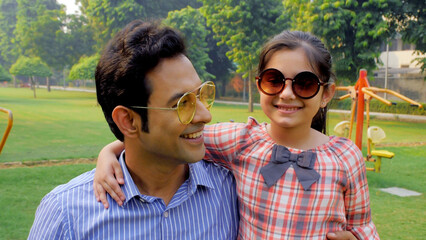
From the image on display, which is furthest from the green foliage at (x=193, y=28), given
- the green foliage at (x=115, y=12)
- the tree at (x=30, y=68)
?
the tree at (x=30, y=68)

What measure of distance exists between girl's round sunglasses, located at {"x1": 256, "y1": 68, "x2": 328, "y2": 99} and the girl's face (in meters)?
0.02

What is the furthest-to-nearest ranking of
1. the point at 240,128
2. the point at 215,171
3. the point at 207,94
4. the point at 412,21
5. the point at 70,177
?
the point at 412,21 → the point at 70,177 → the point at 240,128 → the point at 215,171 → the point at 207,94

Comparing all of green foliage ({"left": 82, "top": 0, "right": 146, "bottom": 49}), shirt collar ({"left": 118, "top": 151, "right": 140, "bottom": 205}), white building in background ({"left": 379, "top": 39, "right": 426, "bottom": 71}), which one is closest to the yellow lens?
shirt collar ({"left": 118, "top": 151, "right": 140, "bottom": 205})

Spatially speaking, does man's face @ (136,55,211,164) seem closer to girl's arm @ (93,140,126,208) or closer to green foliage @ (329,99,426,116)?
girl's arm @ (93,140,126,208)

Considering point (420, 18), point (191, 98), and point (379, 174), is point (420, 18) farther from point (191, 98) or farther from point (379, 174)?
point (191, 98)

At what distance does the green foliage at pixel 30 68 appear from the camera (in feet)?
122

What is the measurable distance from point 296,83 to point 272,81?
11 cm

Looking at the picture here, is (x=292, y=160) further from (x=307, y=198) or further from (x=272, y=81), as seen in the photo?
(x=272, y=81)

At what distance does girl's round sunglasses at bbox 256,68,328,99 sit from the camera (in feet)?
6.14

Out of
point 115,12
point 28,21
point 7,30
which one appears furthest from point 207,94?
point 7,30

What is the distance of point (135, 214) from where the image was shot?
1.48m

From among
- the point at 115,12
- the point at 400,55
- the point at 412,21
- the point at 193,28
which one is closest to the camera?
the point at 412,21

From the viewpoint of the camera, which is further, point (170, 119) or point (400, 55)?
point (400, 55)

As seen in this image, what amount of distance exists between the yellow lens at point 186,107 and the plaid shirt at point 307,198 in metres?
0.46
